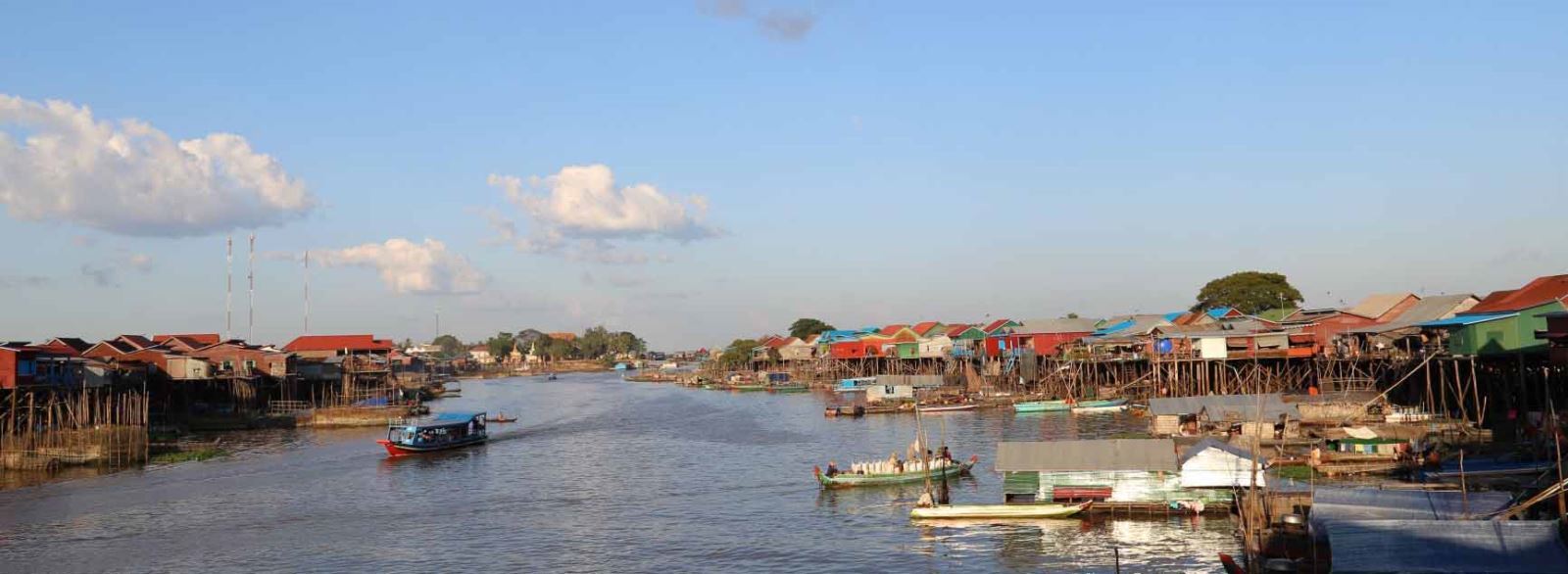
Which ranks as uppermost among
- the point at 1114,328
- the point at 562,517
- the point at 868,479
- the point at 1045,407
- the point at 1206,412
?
the point at 1114,328

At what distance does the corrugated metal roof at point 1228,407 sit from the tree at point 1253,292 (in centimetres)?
5856

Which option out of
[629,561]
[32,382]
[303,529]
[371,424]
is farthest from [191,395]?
[629,561]

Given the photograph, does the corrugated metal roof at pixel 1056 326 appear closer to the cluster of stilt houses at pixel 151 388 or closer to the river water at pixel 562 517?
the river water at pixel 562 517

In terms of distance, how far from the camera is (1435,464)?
97.5ft

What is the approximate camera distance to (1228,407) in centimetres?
4369

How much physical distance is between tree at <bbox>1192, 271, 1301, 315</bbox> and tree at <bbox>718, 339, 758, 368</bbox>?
56435mm

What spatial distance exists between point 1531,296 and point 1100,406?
911 inches

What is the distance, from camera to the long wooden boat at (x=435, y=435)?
48.4 metres

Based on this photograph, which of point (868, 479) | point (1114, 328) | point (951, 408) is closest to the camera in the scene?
point (868, 479)

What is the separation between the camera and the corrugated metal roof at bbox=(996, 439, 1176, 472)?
2809cm

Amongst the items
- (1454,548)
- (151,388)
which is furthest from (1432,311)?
(151,388)

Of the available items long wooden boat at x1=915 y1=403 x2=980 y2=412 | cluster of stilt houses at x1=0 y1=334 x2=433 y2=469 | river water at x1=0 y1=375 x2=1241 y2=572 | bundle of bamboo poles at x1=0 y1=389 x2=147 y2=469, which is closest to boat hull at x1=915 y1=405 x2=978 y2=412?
long wooden boat at x1=915 y1=403 x2=980 y2=412

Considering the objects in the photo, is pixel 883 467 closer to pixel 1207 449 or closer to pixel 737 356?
pixel 1207 449

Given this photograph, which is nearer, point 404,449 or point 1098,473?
point 1098,473
